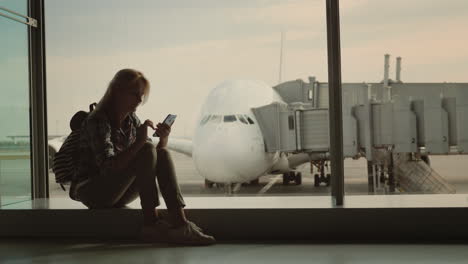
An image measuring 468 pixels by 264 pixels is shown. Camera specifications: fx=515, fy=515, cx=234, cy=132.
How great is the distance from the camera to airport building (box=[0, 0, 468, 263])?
64.7 inches

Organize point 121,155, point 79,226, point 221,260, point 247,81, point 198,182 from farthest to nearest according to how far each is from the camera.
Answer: point 198,182
point 247,81
point 79,226
point 121,155
point 221,260

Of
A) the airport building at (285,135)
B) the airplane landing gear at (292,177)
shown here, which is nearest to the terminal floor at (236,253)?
the airport building at (285,135)

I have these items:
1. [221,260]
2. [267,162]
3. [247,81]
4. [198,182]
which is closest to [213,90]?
[247,81]

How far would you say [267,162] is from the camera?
6629mm

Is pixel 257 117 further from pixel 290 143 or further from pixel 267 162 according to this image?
pixel 290 143

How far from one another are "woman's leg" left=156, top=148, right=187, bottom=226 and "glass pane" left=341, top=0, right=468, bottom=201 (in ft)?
3.46

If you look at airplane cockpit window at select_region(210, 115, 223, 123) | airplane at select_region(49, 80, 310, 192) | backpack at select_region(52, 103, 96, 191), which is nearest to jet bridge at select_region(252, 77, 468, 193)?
airplane at select_region(49, 80, 310, 192)

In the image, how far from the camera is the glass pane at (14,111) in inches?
86.0

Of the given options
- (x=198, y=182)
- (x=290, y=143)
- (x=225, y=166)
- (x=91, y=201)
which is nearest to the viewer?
(x=91, y=201)

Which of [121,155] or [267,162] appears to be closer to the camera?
[121,155]

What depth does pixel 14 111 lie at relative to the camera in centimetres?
225

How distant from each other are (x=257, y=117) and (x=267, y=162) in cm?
62

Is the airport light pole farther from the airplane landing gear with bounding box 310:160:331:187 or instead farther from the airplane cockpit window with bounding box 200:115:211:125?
the airplane landing gear with bounding box 310:160:331:187

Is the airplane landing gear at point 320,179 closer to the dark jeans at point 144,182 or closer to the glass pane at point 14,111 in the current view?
the glass pane at point 14,111
